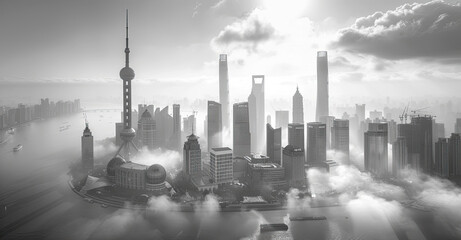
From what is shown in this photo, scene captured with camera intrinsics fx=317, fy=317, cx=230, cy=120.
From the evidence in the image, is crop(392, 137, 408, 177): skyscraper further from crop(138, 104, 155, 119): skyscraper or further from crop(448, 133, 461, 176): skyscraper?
crop(138, 104, 155, 119): skyscraper

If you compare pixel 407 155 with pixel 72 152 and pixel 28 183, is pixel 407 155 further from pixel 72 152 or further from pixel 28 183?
pixel 72 152

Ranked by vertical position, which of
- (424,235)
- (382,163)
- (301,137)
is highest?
(301,137)

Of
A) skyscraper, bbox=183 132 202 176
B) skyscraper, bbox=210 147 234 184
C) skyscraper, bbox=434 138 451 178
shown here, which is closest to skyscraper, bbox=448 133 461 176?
skyscraper, bbox=434 138 451 178

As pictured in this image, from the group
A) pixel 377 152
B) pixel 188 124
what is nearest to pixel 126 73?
pixel 188 124

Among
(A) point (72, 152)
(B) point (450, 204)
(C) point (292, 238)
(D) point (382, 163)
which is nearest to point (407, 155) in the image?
(D) point (382, 163)

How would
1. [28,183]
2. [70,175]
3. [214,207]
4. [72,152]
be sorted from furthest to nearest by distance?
1. [72,152]
2. [70,175]
3. [28,183]
4. [214,207]

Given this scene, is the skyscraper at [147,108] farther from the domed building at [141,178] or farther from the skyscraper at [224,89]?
the domed building at [141,178]

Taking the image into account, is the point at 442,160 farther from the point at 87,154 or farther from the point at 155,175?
the point at 87,154
